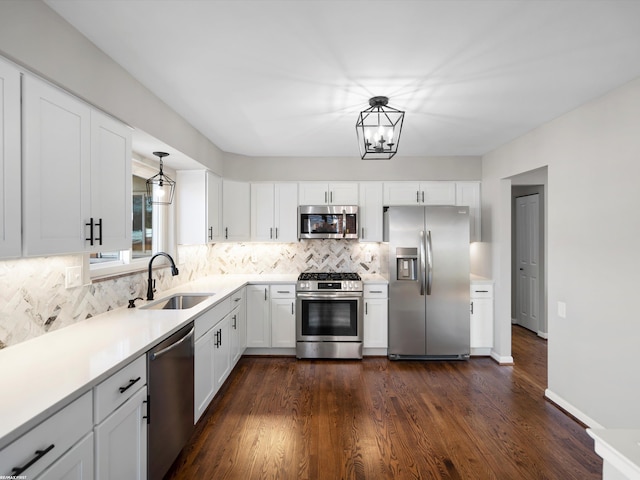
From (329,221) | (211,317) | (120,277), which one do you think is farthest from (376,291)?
(120,277)

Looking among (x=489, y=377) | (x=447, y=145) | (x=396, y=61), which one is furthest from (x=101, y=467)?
(x=447, y=145)

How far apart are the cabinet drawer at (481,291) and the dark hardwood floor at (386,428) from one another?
0.83 meters

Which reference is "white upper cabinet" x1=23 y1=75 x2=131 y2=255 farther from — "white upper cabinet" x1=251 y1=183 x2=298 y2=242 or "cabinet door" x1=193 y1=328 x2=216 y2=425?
"white upper cabinet" x1=251 y1=183 x2=298 y2=242

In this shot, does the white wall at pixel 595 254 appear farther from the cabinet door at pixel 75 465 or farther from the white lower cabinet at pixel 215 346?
the cabinet door at pixel 75 465

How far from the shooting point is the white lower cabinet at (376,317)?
392 centimetres

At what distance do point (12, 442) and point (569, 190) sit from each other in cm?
363

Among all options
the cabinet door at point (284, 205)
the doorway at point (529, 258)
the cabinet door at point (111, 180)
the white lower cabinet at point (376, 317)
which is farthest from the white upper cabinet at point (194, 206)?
the doorway at point (529, 258)

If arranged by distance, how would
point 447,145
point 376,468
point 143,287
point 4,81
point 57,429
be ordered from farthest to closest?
point 447,145 < point 143,287 < point 376,468 < point 4,81 < point 57,429

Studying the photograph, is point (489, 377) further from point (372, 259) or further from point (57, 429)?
point (57, 429)

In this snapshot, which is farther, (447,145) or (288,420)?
(447,145)

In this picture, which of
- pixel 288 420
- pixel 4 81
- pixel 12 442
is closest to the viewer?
pixel 12 442

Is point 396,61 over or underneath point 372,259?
over

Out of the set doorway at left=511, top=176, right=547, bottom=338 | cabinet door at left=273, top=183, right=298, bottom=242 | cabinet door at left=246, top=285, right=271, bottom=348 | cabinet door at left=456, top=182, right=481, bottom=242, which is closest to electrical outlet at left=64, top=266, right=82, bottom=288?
cabinet door at left=246, top=285, right=271, bottom=348

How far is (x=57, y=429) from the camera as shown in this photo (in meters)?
1.11
